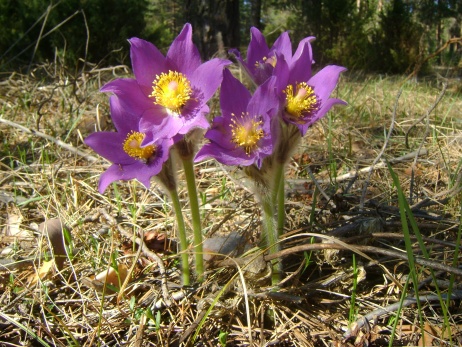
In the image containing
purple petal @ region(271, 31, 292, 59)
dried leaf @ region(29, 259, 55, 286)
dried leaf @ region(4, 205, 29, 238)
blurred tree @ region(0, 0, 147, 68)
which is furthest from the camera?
blurred tree @ region(0, 0, 147, 68)

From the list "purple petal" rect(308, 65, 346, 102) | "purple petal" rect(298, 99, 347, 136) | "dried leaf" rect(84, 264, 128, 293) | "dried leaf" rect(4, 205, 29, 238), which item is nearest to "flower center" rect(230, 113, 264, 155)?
"purple petal" rect(298, 99, 347, 136)

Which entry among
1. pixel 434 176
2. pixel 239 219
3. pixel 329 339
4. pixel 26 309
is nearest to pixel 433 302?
pixel 329 339

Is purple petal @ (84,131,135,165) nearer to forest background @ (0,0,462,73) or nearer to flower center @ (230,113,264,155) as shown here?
flower center @ (230,113,264,155)

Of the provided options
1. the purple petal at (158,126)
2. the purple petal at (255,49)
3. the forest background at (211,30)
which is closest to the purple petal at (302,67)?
the purple petal at (255,49)

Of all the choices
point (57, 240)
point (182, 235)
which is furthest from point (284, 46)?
point (57, 240)

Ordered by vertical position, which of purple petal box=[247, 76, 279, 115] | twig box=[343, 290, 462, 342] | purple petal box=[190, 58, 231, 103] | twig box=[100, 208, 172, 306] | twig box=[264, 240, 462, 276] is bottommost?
twig box=[343, 290, 462, 342]

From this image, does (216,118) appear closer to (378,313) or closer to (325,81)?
(325,81)
